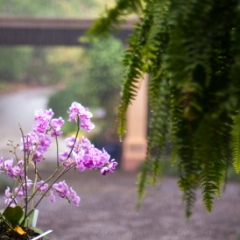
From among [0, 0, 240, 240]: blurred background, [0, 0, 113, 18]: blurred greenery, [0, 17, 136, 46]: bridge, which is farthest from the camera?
[0, 0, 113, 18]: blurred greenery

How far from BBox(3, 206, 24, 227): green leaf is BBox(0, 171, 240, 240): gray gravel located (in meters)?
1.92

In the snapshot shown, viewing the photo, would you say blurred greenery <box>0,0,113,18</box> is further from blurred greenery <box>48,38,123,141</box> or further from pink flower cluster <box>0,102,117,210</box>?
pink flower cluster <box>0,102,117,210</box>

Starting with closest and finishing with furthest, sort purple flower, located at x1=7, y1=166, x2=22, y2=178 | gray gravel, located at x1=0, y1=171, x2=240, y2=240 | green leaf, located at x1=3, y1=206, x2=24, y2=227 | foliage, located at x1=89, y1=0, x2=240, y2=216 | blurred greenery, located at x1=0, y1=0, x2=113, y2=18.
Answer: foliage, located at x1=89, y1=0, x2=240, y2=216 → green leaf, located at x1=3, y1=206, x2=24, y2=227 → purple flower, located at x1=7, y1=166, x2=22, y2=178 → gray gravel, located at x1=0, y1=171, x2=240, y2=240 → blurred greenery, located at x1=0, y1=0, x2=113, y2=18

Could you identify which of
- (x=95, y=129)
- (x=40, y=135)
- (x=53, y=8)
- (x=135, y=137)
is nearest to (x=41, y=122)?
(x=40, y=135)

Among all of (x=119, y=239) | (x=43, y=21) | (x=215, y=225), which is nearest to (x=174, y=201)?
(x=215, y=225)

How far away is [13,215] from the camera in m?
0.99

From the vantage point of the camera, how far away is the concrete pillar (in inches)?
239

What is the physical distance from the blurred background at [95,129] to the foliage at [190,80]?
0.05 meters

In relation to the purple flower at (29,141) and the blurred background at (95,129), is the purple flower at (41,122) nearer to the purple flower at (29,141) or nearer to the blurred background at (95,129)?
the purple flower at (29,141)

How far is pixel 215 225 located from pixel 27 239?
3.10 m

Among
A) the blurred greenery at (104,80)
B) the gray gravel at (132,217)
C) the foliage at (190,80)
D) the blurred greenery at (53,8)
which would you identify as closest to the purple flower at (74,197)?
the foliage at (190,80)

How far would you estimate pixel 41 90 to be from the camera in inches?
418

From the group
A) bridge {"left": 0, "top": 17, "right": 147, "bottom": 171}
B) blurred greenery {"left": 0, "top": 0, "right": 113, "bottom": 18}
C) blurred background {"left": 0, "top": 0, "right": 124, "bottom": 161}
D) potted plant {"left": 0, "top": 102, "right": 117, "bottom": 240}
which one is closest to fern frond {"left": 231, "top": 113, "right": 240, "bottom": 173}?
→ potted plant {"left": 0, "top": 102, "right": 117, "bottom": 240}

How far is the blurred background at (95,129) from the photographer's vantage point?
12.1ft
